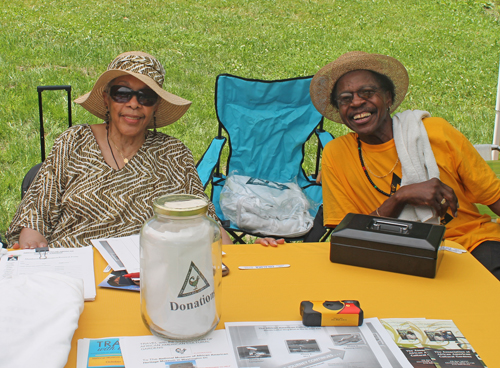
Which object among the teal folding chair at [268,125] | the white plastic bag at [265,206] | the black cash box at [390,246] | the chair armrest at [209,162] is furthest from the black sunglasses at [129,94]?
the teal folding chair at [268,125]

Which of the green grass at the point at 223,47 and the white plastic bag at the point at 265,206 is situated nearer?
the white plastic bag at the point at 265,206

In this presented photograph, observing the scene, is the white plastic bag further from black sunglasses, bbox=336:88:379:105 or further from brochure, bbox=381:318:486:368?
brochure, bbox=381:318:486:368

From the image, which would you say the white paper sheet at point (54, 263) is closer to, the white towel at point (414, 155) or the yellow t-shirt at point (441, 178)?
the yellow t-shirt at point (441, 178)

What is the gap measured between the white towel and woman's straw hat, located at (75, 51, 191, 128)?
1.03 meters

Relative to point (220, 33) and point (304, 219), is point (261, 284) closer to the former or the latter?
point (304, 219)

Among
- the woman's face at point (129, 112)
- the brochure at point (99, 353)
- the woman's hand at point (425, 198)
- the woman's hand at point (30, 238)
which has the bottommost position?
the woman's hand at point (30, 238)

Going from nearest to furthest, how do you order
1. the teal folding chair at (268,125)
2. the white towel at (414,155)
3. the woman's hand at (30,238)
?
the woman's hand at (30,238)
the white towel at (414,155)
the teal folding chair at (268,125)

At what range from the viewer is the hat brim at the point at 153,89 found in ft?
7.39

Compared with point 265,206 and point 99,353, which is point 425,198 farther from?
point 99,353

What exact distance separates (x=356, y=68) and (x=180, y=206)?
1557mm

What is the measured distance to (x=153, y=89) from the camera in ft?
7.41

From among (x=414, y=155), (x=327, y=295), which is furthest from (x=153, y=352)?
(x=414, y=155)

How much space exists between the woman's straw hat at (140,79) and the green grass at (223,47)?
81.5 inches

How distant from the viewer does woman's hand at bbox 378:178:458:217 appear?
2.06m
